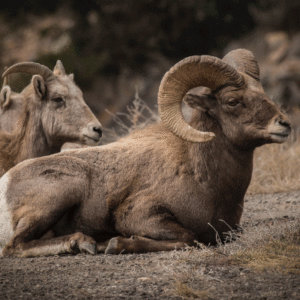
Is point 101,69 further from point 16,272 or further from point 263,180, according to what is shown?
point 16,272

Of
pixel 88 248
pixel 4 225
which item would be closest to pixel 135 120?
pixel 4 225

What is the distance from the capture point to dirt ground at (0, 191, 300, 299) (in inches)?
148

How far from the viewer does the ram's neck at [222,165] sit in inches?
225

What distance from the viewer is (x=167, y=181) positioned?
5715 mm

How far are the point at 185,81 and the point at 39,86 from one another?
2.81 meters

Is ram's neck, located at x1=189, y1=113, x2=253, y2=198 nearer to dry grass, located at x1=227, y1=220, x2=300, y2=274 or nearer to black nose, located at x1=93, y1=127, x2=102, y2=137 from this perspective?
dry grass, located at x1=227, y1=220, x2=300, y2=274

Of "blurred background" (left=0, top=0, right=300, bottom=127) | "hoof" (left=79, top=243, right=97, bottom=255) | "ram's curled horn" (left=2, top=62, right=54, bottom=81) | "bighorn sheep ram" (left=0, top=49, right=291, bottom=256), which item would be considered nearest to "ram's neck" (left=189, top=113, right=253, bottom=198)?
"bighorn sheep ram" (left=0, top=49, right=291, bottom=256)

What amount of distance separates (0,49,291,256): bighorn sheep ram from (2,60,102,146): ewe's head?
1.54m

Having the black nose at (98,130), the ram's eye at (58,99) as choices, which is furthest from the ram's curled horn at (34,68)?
the black nose at (98,130)

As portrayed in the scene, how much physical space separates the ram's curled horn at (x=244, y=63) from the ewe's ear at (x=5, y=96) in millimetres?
3525

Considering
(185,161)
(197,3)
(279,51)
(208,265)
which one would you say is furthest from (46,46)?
(208,265)

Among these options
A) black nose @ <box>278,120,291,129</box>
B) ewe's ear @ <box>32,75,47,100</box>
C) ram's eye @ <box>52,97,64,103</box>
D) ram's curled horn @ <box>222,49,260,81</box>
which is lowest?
ram's eye @ <box>52,97,64,103</box>

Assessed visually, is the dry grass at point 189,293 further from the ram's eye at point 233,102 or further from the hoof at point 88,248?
the ram's eye at point 233,102

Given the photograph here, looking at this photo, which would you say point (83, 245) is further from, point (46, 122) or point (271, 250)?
point (46, 122)
